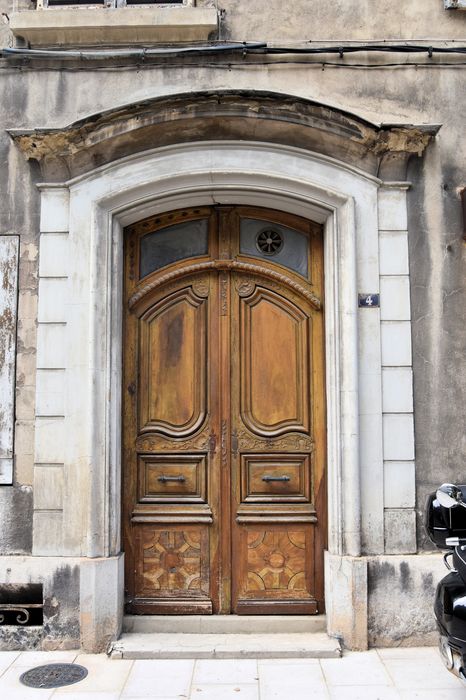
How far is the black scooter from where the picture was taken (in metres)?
3.36

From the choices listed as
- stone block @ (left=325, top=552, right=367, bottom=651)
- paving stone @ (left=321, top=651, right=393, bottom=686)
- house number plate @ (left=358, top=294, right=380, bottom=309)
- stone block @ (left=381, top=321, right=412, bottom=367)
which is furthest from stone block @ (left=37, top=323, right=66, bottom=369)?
paving stone @ (left=321, top=651, right=393, bottom=686)

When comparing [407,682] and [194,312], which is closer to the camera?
[407,682]

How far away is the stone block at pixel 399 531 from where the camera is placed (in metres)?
4.97

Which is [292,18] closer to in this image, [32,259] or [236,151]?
[236,151]

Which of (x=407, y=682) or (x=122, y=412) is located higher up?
(x=122, y=412)

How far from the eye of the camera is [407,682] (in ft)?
14.1

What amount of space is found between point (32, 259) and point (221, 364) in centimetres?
160

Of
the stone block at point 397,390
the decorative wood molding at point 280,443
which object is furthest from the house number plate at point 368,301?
the decorative wood molding at point 280,443

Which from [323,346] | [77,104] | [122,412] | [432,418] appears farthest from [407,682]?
[77,104]

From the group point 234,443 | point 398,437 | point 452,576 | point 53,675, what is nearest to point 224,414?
point 234,443

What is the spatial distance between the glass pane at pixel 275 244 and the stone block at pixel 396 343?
0.78 meters

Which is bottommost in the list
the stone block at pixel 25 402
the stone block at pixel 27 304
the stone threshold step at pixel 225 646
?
the stone threshold step at pixel 225 646

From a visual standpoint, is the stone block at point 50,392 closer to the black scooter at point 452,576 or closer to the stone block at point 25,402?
the stone block at point 25,402

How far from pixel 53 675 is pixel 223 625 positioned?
1.24 meters
